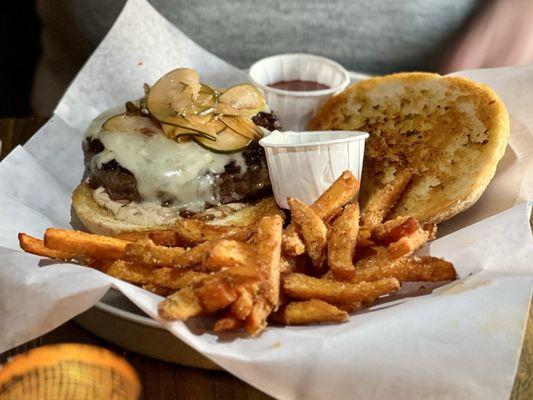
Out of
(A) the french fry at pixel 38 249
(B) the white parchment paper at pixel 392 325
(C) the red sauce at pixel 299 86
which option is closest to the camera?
(B) the white parchment paper at pixel 392 325

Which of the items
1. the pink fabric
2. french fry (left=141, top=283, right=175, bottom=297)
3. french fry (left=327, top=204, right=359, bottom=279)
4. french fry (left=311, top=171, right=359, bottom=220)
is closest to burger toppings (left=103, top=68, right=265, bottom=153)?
french fry (left=311, top=171, right=359, bottom=220)

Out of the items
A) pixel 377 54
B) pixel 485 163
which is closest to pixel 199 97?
pixel 485 163

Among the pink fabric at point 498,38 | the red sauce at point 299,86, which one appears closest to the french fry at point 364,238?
the red sauce at point 299,86

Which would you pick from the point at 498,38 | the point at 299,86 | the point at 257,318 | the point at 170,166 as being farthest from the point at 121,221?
the point at 498,38

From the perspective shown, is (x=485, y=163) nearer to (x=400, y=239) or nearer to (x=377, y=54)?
(x=400, y=239)

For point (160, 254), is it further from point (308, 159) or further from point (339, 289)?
point (308, 159)

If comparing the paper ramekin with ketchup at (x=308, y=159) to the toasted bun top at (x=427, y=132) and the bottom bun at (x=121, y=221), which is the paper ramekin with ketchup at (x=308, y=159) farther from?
the toasted bun top at (x=427, y=132)

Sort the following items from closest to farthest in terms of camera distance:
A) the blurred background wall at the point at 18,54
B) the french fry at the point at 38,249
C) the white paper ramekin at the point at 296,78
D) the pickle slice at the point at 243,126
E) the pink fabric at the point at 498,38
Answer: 1. the french fry at the point at 38,249
2. the pickle slice at the point at 243,126
3. the white paper ramekin at the point at 296,78
4. the pink fabric at the point at 498,38
5. the blurred background wall at the point at 18,54

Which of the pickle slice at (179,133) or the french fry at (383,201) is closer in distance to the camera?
the french fry at (383,201)
